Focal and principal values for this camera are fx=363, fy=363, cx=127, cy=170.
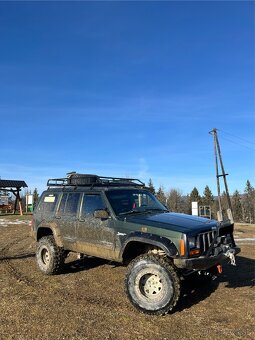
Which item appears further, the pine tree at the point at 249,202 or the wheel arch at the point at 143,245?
the pine tree at the point at 249,202

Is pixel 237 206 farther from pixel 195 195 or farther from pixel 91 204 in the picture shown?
pixel 91 204

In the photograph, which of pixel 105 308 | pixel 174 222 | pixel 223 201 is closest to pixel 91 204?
pixel 174 222

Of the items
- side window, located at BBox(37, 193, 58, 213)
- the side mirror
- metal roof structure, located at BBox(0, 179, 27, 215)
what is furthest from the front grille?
metal roof structure, located at BBox(0, 179, 27, 215)

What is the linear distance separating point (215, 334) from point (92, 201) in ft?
12.2

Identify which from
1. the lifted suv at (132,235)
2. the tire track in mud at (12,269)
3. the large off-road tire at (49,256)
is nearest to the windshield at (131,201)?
the lifted suv at (132,235)

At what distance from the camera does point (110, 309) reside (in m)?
5.92

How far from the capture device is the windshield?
7203mm

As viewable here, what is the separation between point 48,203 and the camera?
8.97 meters

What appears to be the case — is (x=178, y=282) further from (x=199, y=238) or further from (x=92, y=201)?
(x=92, y=201)

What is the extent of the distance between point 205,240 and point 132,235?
126 centimetres

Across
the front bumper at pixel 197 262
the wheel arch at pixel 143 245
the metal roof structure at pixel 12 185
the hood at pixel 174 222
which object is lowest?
the front bumper at pixel 197 262

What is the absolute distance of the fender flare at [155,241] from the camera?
5.76m

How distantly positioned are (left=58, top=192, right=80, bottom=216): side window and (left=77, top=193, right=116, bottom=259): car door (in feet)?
0.87

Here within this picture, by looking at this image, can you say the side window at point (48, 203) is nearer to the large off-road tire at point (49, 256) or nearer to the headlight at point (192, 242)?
the large off-road tire at point (49, 256)
